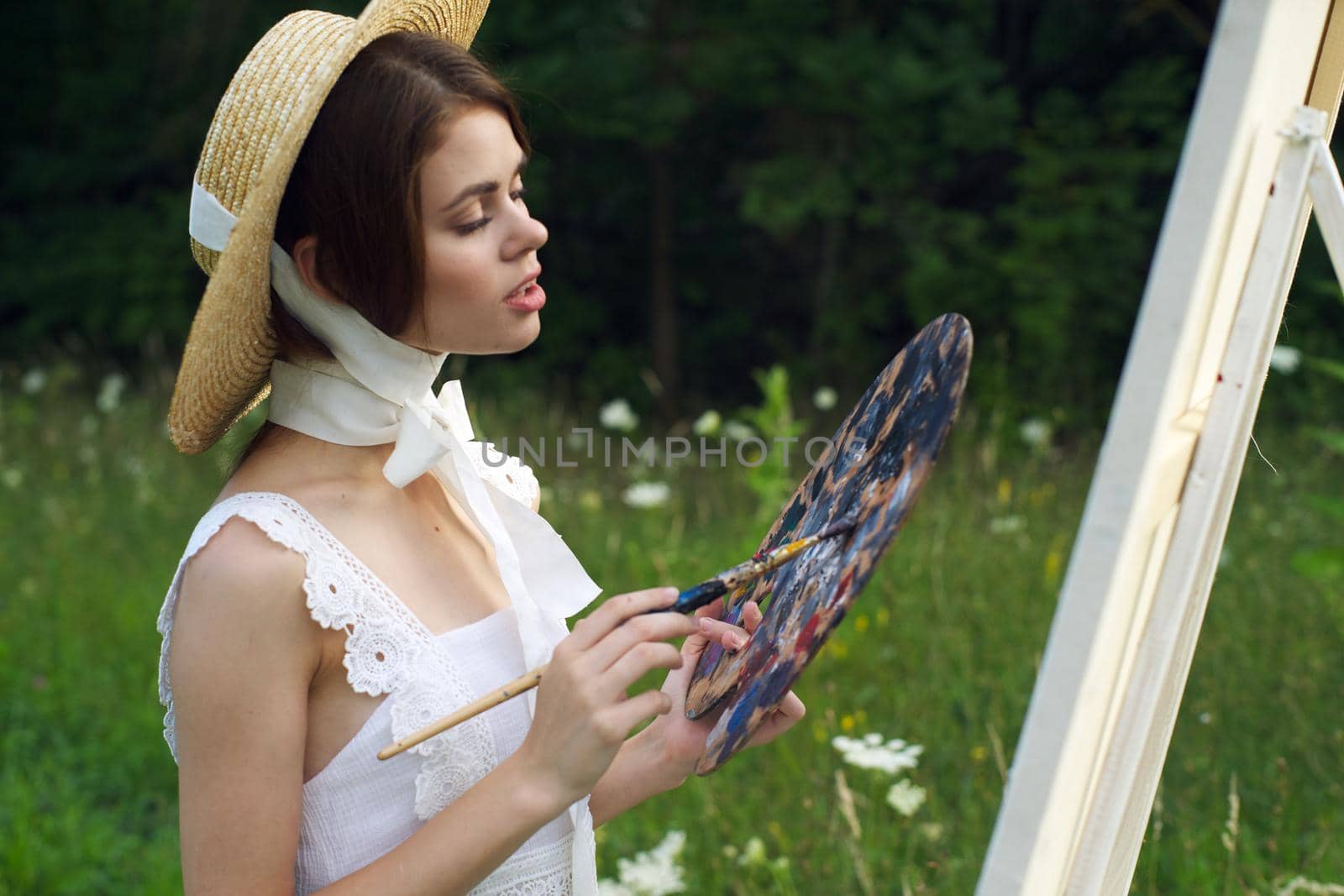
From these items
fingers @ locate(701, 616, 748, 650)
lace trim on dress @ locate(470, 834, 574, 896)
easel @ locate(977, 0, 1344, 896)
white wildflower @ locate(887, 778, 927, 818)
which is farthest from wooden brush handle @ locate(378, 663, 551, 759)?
white wildflower @ locate(887, 778, 927, 818)

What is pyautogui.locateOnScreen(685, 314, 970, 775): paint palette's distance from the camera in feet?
3.39

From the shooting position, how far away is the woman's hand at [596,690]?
1140mm

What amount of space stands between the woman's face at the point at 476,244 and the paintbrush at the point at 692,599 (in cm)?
37

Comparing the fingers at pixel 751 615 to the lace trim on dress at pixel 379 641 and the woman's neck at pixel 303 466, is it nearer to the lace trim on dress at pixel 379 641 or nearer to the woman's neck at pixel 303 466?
the lace trim on dress at pixel 379 641

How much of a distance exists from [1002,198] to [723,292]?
2.37 meters

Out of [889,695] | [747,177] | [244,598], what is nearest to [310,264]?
[244,598]

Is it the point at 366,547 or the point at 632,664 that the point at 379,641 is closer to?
the point at 366,547

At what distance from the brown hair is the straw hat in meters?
0.03

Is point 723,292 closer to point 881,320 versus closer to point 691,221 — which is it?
point 691,221

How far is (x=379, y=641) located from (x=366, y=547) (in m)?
0.11

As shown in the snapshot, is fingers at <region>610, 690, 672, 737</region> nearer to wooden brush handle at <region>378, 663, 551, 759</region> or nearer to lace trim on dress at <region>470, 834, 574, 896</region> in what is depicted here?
wooden brush handle at <region>378, 663, 551, 759</region>

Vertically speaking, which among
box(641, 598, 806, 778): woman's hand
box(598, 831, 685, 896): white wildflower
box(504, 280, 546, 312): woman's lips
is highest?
box(504, 280, 546, 312): woman's lips

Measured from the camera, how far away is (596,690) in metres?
1.14

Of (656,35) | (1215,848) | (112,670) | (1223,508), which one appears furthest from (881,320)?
(1223,508)
